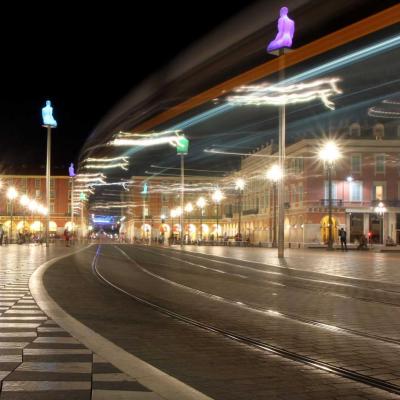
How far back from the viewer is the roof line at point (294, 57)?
19.1 m

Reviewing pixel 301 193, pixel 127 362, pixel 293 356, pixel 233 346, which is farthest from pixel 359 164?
pixel 127 362

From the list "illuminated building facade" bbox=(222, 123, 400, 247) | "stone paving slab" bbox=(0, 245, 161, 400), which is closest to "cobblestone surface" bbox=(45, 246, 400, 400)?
"stone paving slab" bbox=(0, 245, 161, 400)

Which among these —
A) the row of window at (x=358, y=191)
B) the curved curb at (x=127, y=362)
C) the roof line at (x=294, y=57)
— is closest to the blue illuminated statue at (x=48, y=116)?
the roof line at (x=294, y=57)

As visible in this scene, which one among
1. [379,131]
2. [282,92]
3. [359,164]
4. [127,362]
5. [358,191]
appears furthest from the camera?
[379,131]

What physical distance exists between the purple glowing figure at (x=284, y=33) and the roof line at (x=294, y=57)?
54cm

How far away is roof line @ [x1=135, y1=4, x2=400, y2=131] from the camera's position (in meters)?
19.1

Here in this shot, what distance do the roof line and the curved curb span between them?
1305 centimetres

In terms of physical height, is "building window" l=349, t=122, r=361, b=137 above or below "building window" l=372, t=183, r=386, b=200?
above

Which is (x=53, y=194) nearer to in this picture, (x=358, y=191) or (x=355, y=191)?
(x=355, y=191)

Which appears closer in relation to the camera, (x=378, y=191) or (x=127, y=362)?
(x=127, y=362)

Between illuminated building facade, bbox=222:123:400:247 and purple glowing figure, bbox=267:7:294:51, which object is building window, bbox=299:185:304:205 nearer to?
illuminated building facade, bbox=222:123:400:247

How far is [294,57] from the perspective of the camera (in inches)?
1084

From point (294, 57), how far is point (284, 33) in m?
1.14

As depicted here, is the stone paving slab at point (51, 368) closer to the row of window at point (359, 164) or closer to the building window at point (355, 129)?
the row of window at point (359, 164)
